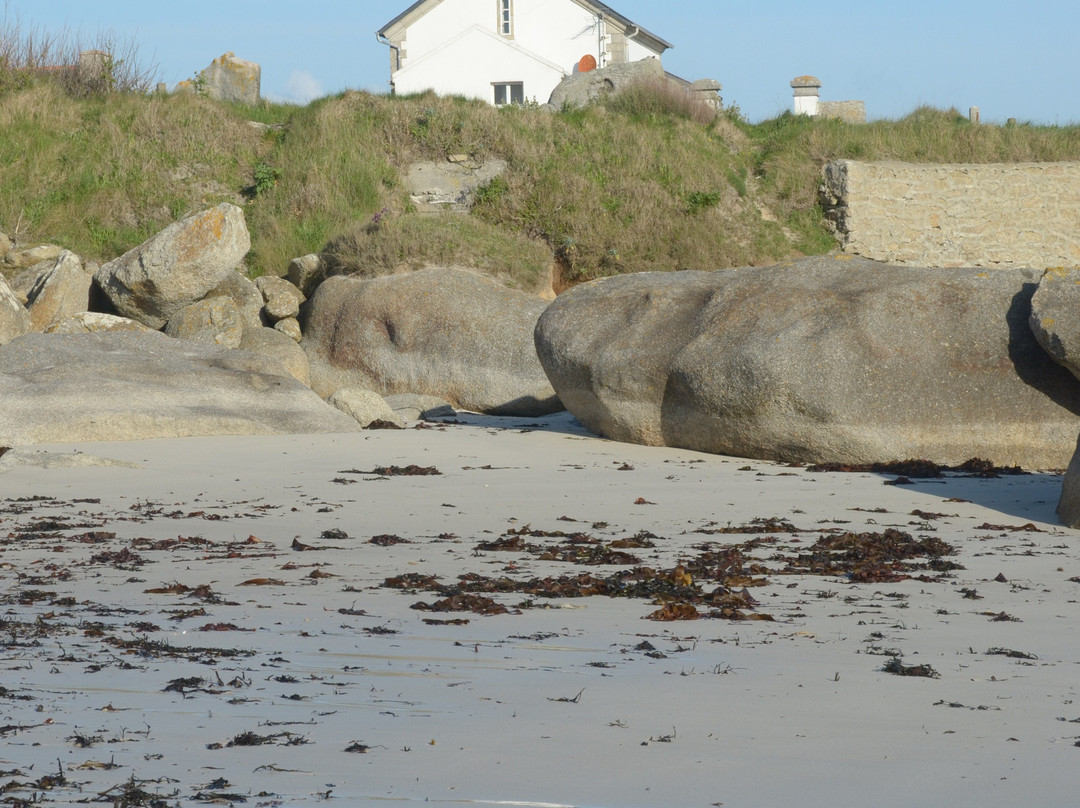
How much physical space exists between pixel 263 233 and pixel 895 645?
1659 cm

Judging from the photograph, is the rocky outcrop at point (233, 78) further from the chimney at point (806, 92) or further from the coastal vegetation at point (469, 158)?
the chimney at point (806, 92)

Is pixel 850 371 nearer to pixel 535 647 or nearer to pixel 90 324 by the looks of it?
pixel 535 647

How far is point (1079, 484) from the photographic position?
6094 mm

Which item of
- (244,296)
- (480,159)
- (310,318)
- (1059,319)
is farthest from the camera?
(480,159)

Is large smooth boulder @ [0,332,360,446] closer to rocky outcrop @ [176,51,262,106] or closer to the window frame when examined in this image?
rocky outcrop @ [176,51,262,106]

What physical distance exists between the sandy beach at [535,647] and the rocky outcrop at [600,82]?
59.7ft

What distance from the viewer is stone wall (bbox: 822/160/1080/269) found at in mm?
21531

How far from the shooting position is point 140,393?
973 centimetres

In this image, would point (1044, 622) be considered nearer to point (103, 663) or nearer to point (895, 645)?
point (895, 645)

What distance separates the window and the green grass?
14753 millimetres

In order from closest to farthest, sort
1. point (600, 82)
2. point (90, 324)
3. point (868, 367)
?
point (868, 367), point (90, 324), point (600, 82)

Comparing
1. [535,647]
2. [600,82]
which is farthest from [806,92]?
[535,647]

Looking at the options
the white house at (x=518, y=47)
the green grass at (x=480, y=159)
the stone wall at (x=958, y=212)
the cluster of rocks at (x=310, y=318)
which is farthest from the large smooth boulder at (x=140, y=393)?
the white house at (x=518, y=47)

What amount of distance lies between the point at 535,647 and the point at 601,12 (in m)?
36.0
